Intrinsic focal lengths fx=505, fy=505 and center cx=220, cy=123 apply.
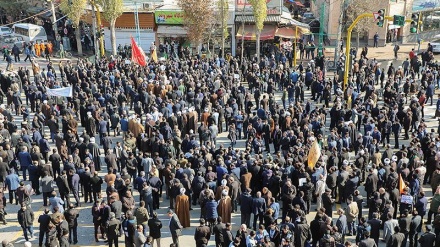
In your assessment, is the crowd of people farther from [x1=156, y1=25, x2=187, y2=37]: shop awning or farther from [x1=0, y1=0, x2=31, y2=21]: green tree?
[x1=0, y1=0, x2=31, y2=21]: green tree

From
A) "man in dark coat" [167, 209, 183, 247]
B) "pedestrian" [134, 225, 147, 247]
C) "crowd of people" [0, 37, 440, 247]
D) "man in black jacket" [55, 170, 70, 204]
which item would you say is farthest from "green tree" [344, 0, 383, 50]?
"pedestrian" [134, 225, 147, 247]

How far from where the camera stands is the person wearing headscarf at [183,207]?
524 inches

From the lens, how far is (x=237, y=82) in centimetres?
2452

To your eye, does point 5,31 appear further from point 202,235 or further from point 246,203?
point 202,235

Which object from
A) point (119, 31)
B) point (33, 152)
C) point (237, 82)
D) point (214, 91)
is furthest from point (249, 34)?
point (33, 152)

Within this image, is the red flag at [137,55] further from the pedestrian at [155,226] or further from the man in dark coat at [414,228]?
the man in dark coat at [414,228]

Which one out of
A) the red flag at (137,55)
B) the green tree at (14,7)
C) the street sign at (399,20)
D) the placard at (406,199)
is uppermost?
the green tree at (14,7)

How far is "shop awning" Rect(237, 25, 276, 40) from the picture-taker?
35.8 metres

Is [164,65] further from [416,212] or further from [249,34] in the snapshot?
[416,212]

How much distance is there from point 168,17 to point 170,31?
3.48 ft

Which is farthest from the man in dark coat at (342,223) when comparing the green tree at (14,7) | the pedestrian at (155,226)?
the green tree at (14,7)

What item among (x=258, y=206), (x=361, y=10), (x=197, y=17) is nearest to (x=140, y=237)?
(x=258, y=206)

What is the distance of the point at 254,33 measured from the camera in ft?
120

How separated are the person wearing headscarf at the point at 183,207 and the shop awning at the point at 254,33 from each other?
23677 mm
